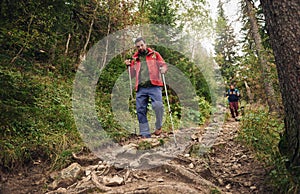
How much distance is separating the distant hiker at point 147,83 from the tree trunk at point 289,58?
9.75 ft

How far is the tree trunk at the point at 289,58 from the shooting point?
8.98ft

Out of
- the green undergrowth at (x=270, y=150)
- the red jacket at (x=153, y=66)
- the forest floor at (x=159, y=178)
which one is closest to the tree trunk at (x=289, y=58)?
the green undergrowth at (x=270, y=150)

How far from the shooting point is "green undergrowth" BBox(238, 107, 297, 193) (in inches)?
111

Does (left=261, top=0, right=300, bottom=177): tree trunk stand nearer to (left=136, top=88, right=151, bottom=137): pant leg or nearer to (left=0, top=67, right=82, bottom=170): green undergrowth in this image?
(left=136, top=88, right=151, bottom=137): pant leg

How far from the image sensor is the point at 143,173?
381 centimetres

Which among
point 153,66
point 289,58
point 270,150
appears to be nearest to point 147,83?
point 153,66

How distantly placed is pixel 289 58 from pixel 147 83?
324cm

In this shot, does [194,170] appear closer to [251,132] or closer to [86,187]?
[86,187]

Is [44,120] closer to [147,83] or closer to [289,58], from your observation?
[147,83]

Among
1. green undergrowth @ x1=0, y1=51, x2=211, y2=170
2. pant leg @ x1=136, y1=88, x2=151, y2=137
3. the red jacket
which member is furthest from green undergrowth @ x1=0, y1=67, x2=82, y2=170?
the red jacket

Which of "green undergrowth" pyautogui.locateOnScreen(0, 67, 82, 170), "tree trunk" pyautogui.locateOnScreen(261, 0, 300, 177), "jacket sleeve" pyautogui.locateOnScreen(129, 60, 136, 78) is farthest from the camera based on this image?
"jacket sleeve" pyautogui.locateOnScreen(129, 60, 136, 78)

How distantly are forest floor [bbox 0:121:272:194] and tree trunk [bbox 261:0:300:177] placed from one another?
69 centimetres

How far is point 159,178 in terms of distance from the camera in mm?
3566

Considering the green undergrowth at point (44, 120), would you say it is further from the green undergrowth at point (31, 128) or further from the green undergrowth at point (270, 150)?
the green undergrowth at point (270, 150)
